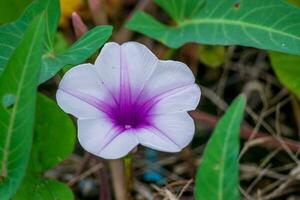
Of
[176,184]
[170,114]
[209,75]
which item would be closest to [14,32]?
[170,114]

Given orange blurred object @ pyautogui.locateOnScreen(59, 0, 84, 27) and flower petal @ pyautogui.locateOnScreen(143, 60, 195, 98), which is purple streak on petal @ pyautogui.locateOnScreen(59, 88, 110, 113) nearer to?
flower petal @ pyautogui.locateOnScreen(143, 60, 195, 98)

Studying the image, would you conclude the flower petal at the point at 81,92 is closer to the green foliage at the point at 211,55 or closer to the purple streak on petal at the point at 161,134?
the purple streak on petal at the point at 161,134

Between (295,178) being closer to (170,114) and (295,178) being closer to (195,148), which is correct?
(195,148)

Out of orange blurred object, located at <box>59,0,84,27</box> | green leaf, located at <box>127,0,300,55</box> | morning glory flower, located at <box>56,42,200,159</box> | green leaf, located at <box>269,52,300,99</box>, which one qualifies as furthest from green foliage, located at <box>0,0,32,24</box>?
green leaf, located at <box>269,52,300,99</box>

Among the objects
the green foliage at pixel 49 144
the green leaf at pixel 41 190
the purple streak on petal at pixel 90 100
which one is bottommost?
the green leaf at pixel 41 190

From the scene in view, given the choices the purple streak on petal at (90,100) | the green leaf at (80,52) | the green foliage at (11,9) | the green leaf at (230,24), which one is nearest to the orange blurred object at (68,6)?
the green foliage at (11,9)
